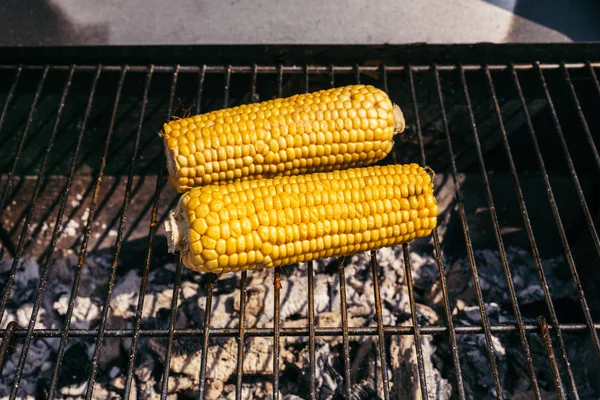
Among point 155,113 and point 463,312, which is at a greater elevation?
point 155,113

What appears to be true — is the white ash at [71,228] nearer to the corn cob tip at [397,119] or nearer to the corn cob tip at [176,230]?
the corn cob tip at [176,230]

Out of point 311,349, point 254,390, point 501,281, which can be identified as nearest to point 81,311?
point 254,390

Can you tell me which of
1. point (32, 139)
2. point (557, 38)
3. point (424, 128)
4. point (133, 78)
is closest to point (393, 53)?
point (424, 128)

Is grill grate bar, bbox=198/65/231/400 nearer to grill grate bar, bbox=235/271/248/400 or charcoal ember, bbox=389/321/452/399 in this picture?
grill grate bar, bbox=235/271/248/400

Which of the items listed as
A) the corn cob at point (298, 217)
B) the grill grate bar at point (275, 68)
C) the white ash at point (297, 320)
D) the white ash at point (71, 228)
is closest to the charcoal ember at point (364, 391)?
the white ash at point (297, 320)

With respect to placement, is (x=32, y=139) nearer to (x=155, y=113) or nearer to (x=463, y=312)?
(x=155, y=113)

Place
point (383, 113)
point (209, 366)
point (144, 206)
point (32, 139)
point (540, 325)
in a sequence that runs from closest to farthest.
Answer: point (540, 325) → point (383, 113) → point (209, 366) → point (32, 139) → point (144, 206)

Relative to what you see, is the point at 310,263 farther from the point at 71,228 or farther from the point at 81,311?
the point at 71,228
